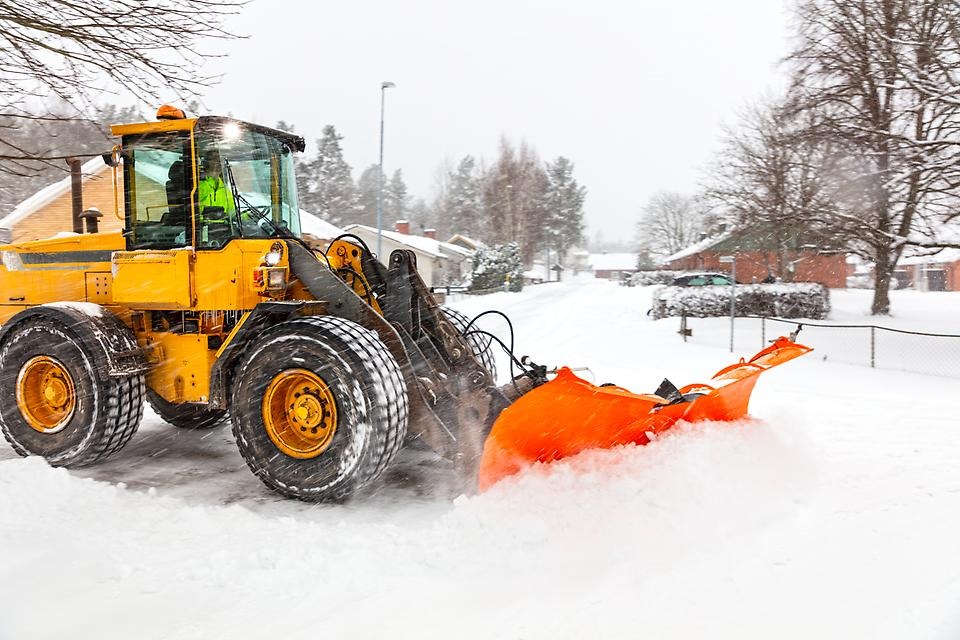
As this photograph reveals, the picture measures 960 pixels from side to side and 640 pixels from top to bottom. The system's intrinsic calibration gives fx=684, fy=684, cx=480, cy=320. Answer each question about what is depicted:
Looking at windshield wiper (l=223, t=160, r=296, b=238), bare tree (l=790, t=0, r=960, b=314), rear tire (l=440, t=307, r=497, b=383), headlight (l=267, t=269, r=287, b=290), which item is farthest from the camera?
bare tree (l=790, t=0, r=960, b=314)

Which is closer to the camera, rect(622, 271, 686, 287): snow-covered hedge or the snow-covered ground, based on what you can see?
the snow-covered ground

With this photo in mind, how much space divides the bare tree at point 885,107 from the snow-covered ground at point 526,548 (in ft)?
32.3

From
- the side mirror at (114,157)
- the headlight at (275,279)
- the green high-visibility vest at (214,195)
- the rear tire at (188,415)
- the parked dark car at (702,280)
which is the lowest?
the rear tire at (188,415)

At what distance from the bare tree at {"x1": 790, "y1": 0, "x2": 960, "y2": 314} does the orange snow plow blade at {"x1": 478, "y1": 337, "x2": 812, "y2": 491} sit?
37.3 ft

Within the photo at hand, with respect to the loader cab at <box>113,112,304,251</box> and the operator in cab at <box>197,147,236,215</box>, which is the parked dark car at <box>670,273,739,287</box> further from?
the operator in cab at <box>197,147,236,215</box>

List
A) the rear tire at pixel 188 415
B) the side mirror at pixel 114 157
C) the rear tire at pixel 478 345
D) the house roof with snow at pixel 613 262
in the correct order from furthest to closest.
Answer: the house roof with snow at pixel 613 262 < the rear tire at pixel 188 415 < the rear tire at pixel 478 345 < the side mirror at pixel 114 157

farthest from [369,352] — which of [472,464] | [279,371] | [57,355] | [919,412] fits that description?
[919,412]

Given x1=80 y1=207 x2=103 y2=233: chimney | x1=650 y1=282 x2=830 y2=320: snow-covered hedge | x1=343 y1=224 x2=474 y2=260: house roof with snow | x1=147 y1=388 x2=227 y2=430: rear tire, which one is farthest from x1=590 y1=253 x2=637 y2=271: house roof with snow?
x1=80 y1=207 x2=103 y2=233: chimney

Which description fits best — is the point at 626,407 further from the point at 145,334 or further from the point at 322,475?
the point at 145,334

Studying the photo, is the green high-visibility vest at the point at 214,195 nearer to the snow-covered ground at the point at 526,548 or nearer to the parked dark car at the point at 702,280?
the snow-covered ground at the point at 526,548

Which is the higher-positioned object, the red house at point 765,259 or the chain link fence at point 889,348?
the red house at point 765,259

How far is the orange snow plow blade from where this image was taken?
4.30 metres

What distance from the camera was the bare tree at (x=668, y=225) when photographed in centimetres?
9438

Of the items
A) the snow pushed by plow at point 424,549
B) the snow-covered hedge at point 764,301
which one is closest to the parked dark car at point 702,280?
the snow-covered hedge at point 764,301
